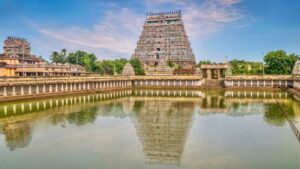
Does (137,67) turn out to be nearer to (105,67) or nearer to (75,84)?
(105,67)

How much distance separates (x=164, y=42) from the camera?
10325 cm

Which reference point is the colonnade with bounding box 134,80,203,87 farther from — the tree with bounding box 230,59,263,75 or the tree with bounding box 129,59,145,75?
the tree with bounding box 230,59,263,75

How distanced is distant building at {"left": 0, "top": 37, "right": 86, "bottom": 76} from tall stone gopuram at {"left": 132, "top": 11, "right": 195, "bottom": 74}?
24089 mm

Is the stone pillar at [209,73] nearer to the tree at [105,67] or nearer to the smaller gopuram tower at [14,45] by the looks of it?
the tree at [105,67]

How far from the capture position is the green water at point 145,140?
1659 cm

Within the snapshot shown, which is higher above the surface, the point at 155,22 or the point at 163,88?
the point at 155,22

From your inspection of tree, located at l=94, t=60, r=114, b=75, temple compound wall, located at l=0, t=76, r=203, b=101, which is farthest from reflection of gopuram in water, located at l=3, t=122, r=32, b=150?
tree, located at l=94, t=60, r=114, b=75

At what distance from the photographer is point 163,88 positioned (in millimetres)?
74000

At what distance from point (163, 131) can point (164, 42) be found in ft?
265

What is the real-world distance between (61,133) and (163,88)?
51.5 metres

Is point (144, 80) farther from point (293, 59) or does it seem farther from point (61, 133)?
point (61, 133)

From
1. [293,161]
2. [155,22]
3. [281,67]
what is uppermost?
[155,22]

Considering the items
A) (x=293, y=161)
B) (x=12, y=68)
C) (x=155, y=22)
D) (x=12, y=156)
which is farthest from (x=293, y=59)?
(x=12, y=156)

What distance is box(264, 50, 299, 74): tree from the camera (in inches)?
3201
